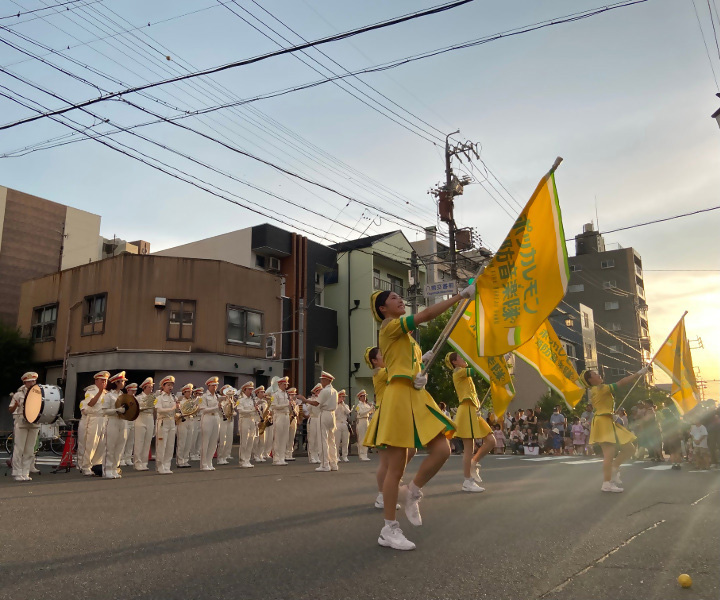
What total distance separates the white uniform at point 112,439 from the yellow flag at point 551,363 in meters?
8.53

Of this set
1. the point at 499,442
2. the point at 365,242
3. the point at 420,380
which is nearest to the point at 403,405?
the point at 420,380

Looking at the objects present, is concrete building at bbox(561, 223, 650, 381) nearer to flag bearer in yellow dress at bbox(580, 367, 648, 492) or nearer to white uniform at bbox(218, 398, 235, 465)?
white uniform at bbox(218, 398, 235, 465)

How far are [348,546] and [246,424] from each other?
485 inches

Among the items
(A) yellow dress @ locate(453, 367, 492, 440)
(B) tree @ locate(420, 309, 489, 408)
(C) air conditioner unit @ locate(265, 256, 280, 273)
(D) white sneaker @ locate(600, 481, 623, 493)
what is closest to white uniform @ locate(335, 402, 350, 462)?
(A) yellow dress @ locate(453, 367, 492, 440)

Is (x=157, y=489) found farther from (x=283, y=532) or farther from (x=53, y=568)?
(x=53, y=568)

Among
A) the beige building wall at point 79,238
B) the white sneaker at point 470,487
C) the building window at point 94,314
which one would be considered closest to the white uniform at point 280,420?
the white sneaker at point 470,487

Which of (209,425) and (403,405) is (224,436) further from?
(403,405)

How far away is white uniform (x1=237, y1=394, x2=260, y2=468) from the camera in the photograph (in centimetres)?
1655

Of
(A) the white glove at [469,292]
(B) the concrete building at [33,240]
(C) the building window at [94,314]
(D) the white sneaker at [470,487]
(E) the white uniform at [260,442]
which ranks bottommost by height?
(D) the white sneaker at [470,487]

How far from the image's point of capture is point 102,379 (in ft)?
40.1

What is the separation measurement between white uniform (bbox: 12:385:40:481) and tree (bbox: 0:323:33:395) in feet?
67.0

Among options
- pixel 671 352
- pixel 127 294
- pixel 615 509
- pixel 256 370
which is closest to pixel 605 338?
pixel 256 370

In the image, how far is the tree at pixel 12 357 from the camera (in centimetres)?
2938

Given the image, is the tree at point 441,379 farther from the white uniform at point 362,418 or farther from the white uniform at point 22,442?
the white uniform at point 22,442
